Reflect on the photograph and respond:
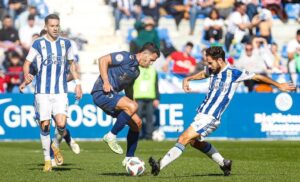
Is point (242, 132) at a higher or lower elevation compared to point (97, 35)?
lower

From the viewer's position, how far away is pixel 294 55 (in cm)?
2728

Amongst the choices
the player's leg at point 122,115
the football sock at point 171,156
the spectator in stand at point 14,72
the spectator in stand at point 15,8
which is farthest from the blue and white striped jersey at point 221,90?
the spectator in stand at point 15,8

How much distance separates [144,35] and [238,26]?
3570 millimetres

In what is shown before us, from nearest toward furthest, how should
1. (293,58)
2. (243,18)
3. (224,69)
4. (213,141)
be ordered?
(224,69)
(213,141)
(293,58)
(243,18)

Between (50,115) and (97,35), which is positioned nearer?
(50,115)

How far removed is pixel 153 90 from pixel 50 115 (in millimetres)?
10810

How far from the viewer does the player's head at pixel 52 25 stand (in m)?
14.3

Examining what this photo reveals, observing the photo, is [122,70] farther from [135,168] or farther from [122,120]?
[135,168]

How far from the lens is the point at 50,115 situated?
14578mm

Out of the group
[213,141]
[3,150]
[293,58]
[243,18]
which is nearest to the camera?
[3,150]

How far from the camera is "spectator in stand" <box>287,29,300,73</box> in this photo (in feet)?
88.5

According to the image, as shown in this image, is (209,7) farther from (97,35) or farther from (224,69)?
(224,69)

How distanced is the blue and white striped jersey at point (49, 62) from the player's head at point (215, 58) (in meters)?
2.50

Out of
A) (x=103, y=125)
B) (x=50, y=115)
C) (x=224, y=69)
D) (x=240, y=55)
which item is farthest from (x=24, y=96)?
(x=224, y=69)
